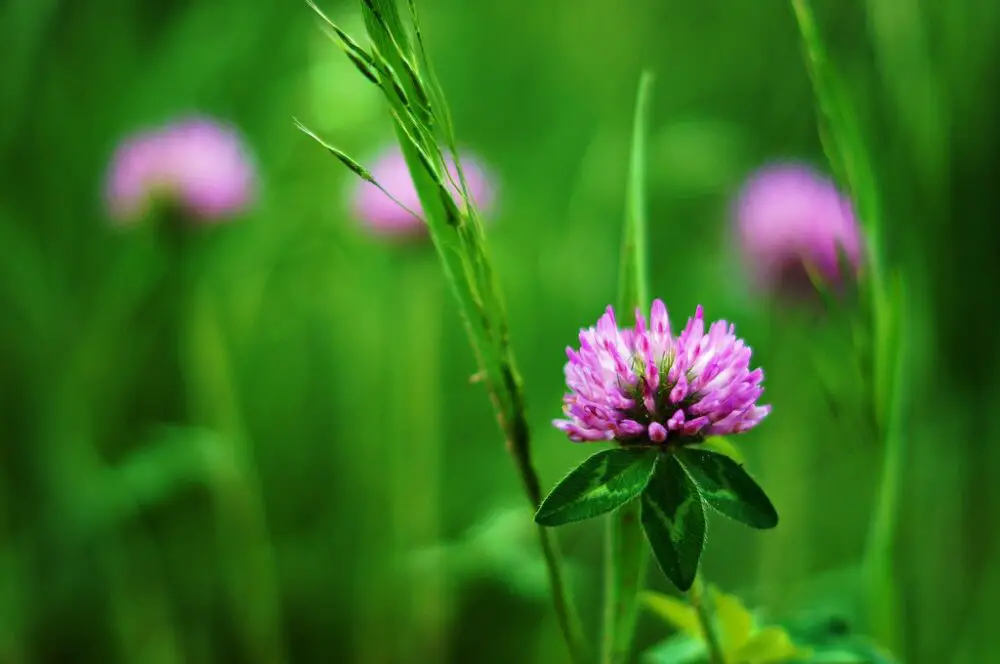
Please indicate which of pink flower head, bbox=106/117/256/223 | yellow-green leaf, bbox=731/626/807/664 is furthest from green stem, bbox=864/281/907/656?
pink flower head, bbox=106/117/256/223

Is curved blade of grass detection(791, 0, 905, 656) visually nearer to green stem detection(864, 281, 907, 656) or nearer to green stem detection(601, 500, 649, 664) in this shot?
green stem detection(864, 281, 907, 656)

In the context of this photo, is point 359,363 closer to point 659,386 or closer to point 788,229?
point 788,229

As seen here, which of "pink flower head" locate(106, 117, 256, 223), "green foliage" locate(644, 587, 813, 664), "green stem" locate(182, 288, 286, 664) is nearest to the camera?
"green foliage" locate(644, 587, 813, 664)

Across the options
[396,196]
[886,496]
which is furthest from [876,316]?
[396,196]

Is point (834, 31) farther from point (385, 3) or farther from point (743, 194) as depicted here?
point (385, 3)

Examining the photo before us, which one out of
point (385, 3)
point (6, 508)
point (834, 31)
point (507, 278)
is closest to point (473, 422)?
point (507, 278)

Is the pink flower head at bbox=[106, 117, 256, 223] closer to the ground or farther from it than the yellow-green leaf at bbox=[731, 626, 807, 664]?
farther from it
